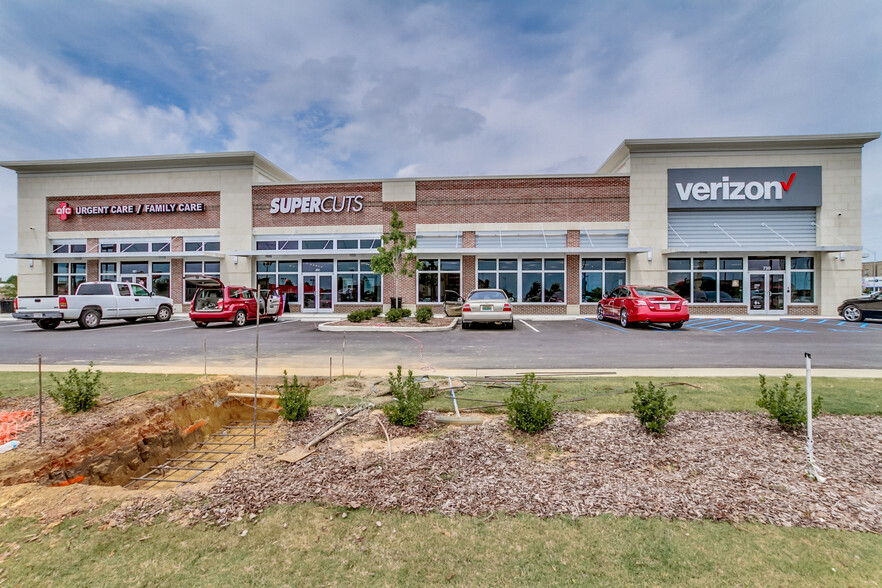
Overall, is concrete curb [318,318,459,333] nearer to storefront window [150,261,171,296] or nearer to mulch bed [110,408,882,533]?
mulch bed [110,408,882,533]

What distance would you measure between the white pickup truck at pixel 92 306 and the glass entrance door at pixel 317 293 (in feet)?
24.0

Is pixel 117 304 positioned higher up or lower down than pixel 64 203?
lower down

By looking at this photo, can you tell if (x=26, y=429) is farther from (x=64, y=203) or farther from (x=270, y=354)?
(x=64, y=203)

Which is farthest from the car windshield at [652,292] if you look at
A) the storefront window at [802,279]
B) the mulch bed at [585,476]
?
the storefront window at [802,279]

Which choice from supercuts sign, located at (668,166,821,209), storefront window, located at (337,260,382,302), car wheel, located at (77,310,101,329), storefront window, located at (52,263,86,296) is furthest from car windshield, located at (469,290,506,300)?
storefront window, located at (52,263,86,296)

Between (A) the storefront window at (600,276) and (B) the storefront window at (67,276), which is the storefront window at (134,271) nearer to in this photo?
(B) the storefront window at (67,276)

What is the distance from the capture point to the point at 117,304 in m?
17.8

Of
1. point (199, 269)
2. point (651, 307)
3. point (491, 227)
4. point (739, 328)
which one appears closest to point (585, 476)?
point (651, 307)

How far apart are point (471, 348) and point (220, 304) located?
11.7 m

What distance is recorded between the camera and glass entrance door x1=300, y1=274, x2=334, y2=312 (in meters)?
24.9

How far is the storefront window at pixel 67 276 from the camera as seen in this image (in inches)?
1017

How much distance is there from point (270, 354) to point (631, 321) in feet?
42.4

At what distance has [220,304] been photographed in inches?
669

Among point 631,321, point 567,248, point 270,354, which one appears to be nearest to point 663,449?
point 270,354
